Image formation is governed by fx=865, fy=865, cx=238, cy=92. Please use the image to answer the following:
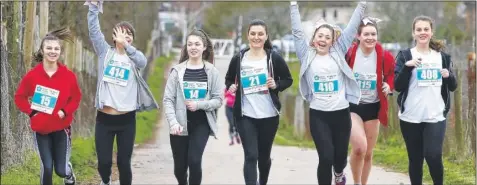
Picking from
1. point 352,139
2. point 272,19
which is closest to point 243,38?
point 272,19

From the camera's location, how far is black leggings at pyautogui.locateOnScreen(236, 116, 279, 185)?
848cm

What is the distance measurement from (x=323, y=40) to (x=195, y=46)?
1.26 metres

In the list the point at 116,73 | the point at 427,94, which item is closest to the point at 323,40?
the point at 427,94

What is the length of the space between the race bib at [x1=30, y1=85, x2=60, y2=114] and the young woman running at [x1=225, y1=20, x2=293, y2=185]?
1748 mm

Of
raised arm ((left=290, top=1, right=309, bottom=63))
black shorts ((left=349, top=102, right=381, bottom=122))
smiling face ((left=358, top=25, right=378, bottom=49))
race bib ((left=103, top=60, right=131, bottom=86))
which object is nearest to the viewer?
race bib ((left=103, top=60, right=131, bottom=86))

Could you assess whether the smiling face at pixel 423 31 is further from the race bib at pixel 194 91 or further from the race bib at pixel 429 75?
the race bib at pixel 194 91

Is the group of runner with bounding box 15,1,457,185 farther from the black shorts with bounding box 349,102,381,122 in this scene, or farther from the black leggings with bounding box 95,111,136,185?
the black shorts with bounding box 349,102,381,122

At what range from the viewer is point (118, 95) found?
8516mm

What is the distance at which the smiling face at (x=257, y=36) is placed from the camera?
28.2 ft

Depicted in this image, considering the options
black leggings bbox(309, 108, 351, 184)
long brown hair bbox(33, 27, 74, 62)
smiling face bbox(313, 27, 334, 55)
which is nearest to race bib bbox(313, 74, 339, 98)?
black leggings bbox(309, 108, 351, 184)

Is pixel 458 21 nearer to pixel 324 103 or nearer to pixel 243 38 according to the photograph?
pixel 243 38

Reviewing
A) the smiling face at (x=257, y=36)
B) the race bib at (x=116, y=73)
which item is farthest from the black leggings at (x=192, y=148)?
the smiling face at (x=257, y=36)

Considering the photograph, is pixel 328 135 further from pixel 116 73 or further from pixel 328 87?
pixel 116 73

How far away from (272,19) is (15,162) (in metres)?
51.1
